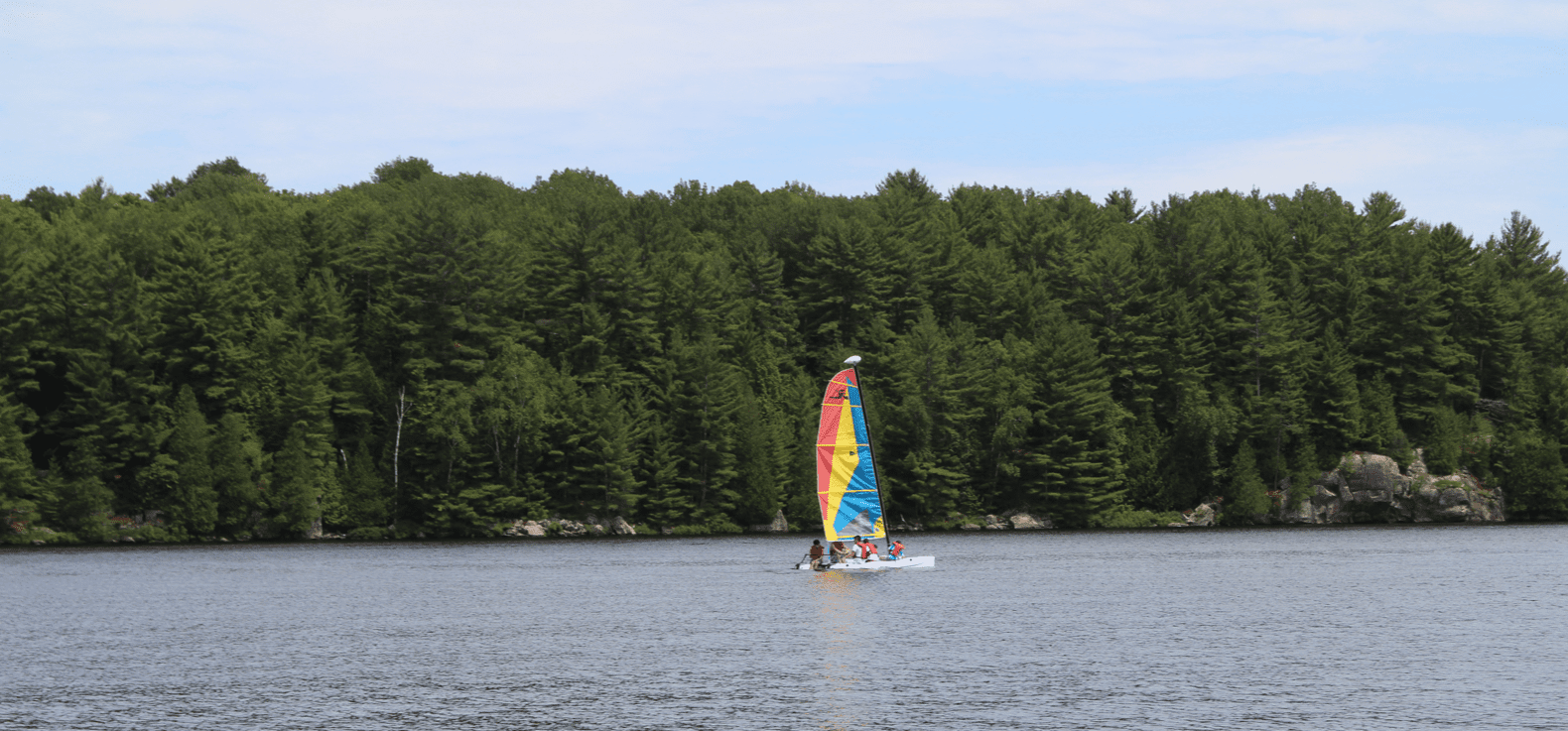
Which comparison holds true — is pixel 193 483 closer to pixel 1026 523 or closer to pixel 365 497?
pixel 365 497

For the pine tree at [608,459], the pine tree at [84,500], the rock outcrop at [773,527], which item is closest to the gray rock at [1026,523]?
the rock outcrop at [773,527]

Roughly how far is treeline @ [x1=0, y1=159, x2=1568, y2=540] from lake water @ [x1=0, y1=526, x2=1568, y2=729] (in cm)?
2709

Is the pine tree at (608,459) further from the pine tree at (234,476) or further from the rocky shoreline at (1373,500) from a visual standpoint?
the rocky shoreline at (1373,500)

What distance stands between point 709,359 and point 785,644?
2979 inches

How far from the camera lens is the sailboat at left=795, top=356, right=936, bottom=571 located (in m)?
69.2

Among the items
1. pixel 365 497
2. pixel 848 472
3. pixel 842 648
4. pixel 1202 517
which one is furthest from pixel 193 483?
pixel 1202 517

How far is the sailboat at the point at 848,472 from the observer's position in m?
69.2

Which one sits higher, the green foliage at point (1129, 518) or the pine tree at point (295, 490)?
the pine tree at point (295, 490)

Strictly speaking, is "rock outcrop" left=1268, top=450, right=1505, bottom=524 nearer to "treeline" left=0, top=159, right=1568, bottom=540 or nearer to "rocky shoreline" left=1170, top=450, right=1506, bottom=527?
"rocky shoreline" left=1170, top=450, right=1506, bottom=527

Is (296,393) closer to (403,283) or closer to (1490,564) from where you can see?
(403,283)

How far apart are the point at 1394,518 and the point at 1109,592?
76167 mm

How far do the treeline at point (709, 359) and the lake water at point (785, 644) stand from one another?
27.1 metres

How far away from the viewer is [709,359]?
121938mm

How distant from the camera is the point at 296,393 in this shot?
366 ft
